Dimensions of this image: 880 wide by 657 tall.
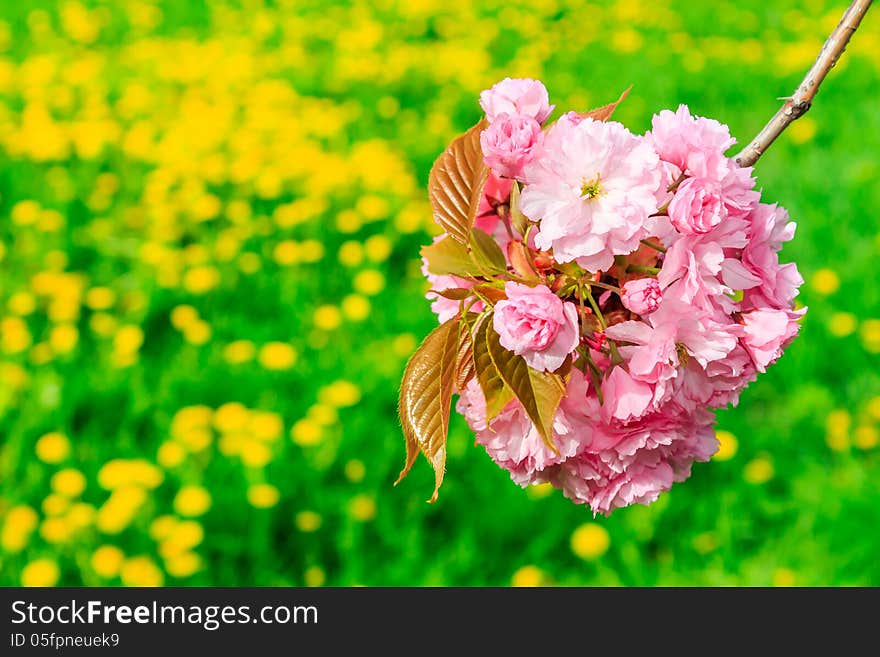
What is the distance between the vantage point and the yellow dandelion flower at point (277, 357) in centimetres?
207

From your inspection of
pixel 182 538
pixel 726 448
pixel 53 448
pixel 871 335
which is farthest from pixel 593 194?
pixel 871 335

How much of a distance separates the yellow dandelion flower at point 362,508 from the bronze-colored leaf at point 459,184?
1.13 m

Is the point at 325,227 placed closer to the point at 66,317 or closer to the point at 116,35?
the point at 66,317

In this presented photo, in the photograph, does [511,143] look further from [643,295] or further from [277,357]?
[277,357]

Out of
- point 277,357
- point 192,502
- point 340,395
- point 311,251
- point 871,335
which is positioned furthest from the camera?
point 311,251

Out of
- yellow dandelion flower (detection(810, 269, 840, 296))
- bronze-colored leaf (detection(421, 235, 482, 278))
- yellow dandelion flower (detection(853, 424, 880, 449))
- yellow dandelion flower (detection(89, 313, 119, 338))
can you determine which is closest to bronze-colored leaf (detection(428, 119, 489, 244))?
bronze-colored leaf (detection(421, 235, 482, 278))

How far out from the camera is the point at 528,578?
160cm

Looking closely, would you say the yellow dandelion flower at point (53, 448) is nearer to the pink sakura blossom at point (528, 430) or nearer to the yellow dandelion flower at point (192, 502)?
the yellow dandelion flower at point (192, 502)

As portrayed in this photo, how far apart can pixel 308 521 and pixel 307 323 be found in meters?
0.69

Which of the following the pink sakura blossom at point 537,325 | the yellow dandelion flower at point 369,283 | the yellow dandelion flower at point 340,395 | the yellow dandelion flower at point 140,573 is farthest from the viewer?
the yellow dandelion flower at point 369,283

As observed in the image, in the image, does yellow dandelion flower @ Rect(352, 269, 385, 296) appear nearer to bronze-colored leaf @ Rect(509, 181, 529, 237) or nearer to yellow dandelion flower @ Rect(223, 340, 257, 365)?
yellow dandelion flower @ Rect(223, 340, 257, 365)

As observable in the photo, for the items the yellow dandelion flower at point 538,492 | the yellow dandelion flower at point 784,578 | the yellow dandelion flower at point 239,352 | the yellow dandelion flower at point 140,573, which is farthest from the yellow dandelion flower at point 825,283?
the yellow dandelion flower at point 140,573

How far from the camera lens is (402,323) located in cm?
226
